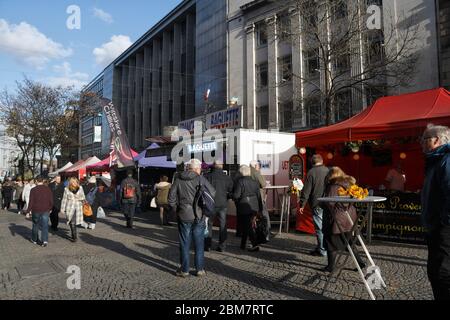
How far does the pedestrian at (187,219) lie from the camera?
6.12m

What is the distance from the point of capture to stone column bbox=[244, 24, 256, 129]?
29484mm

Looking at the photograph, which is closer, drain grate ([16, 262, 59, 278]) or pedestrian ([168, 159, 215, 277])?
pedestrian ([168, 159, 215, 277])

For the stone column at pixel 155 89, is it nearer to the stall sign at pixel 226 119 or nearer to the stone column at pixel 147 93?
the stone column at pixel 147 93

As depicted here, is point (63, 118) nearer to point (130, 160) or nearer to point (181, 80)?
point (181, 80)

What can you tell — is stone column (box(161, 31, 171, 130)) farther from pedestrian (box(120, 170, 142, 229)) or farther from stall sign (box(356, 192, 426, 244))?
stall sign (box(356, 192, 426, 244))

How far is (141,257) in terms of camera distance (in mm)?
7797

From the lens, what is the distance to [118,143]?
17406 mm

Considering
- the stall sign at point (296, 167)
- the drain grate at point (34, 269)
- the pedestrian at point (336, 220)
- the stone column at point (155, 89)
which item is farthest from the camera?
the stone column at point (155, 89)

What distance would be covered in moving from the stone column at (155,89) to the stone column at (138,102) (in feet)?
14.6

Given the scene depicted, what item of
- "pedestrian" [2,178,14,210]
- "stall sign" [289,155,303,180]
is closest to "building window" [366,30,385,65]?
"stall sign" [289,155,303,180]

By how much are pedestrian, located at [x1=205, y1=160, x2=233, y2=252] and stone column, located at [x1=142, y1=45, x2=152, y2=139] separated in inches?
1679

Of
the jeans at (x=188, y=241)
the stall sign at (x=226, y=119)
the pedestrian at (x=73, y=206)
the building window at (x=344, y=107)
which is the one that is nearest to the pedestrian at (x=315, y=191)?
the jeans at (x=188, y=241)

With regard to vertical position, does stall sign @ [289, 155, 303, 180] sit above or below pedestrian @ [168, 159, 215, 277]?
above

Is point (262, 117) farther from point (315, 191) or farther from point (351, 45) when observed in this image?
point (315, 191)
